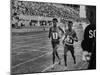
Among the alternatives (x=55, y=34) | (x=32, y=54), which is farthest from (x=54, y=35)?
(x=32, y=54)

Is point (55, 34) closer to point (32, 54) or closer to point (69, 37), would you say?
point (69, 37)

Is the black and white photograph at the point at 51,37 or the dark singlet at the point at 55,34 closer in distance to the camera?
the black and white photograph at the point at 51,37

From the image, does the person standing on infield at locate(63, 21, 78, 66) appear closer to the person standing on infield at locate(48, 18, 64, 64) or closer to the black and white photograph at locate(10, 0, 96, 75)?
the black and white photograph at locate(10, 0, 96, 75)

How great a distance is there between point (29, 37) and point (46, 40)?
0.84 ft

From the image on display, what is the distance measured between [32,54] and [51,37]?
1.24 ft

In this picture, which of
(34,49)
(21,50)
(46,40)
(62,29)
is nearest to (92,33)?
(62,29)

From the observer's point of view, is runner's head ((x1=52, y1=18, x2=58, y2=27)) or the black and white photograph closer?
the black and white photograph

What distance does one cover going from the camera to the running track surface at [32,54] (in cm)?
257

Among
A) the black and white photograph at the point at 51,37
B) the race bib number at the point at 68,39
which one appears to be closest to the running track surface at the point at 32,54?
the black and white photograph at the point at 51,37

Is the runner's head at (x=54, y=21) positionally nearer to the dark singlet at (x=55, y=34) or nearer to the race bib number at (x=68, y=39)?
the dark singlet at (x=55, y=34)

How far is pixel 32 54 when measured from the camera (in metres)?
2.65

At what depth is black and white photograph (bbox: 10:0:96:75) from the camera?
258cm

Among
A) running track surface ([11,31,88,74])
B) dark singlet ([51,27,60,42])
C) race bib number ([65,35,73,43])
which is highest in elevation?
dark singlet ([51,27,60,42])

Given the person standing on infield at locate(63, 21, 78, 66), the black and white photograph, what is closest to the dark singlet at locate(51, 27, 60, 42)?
the black and white photograph
